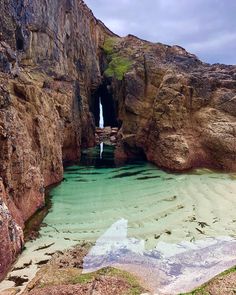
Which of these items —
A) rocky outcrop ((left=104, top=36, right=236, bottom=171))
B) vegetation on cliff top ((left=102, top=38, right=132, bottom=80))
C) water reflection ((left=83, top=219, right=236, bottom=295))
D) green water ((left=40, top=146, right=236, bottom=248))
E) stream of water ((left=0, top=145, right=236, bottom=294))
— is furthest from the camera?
vegetation on cliff top ((left=102, top=38, right=132, bottom=80))

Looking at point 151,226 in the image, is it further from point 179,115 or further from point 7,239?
point 179,115

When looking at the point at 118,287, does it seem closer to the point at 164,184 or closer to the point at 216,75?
the point at 164,184

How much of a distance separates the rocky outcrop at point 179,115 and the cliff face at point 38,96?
20.6 ft

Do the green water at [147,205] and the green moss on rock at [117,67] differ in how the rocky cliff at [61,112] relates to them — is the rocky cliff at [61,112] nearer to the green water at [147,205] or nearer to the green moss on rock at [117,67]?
Result: the green water at [147,205]

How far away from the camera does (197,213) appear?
15047 millimetres

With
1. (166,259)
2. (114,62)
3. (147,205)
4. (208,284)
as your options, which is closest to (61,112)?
(147,205)

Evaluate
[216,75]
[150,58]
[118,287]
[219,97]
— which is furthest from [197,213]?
[150,58]

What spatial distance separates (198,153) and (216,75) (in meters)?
7.73

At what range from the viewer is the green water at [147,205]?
42.6 feet

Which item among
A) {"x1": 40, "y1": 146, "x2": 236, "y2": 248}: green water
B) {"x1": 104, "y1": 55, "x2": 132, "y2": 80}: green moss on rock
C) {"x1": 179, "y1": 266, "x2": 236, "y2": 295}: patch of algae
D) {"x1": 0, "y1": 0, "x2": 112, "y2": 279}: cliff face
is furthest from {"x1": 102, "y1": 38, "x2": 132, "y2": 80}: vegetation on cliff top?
{"x1": 179, "y1": 266, "x2": 236, "y2": 295}: patch of algae

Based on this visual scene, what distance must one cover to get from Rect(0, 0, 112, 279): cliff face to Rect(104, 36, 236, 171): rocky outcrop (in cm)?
627

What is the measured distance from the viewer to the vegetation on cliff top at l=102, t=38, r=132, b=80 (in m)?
48.2

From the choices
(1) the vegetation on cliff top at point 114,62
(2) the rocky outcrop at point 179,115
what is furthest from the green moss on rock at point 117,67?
(2) the rocky outcrop at point 179,115

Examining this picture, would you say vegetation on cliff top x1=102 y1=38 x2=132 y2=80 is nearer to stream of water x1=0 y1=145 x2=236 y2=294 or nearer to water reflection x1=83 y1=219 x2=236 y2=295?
stream of water x1=0 y1=145 x2=236 y2=294
